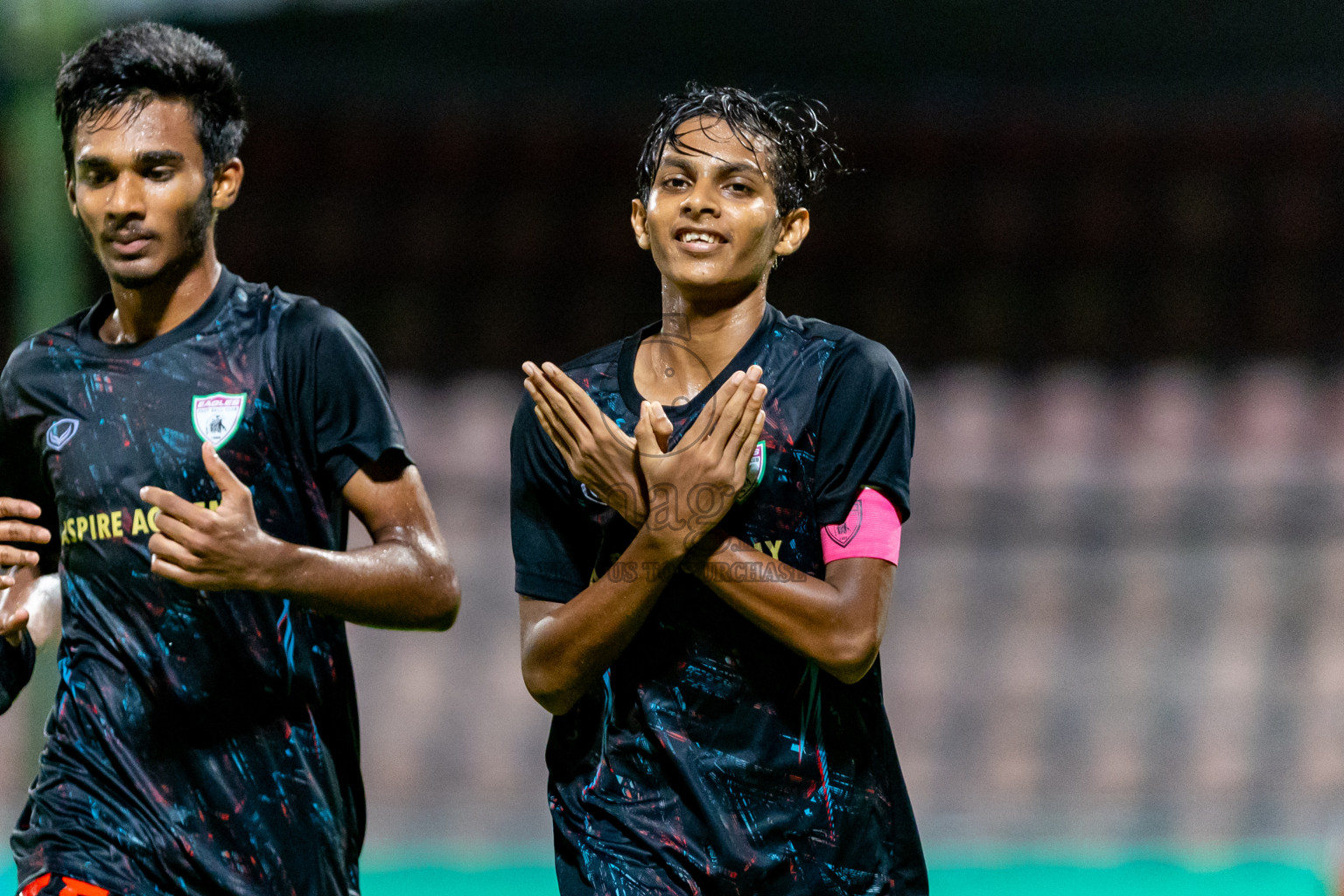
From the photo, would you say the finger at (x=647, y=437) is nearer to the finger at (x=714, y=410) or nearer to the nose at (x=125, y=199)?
the finger at (x=714, y=410)

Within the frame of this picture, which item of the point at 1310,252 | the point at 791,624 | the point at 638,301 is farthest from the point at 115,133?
the point at 1310,252

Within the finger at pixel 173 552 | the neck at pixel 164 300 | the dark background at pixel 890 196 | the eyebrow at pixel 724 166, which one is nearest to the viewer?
the finger at pixel 173 552

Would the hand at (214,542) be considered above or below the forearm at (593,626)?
above

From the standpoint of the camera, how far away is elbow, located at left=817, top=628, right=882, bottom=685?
206 cm

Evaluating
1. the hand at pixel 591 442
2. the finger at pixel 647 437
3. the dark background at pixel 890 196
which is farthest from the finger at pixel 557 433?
the dark background at pixel 890 196

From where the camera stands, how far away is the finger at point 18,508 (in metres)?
2.30

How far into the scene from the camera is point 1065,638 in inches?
272

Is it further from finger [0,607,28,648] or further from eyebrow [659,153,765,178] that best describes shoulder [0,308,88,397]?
eyebrow [659,153,765,178]

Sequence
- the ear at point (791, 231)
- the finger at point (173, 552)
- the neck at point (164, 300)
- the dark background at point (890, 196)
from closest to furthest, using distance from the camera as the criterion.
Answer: the finger at point (173, 552) → the ear at point (791, 231) → the neck at point (164, 300) → the dark background at point (890, 196)

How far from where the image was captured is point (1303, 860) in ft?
18.7

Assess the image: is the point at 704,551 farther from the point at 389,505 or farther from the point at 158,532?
the point at 158,532

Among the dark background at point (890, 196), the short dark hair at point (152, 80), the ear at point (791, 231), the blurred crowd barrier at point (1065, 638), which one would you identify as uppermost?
the dark background at point (890, 196)

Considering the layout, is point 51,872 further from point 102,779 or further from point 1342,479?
point 1342,479

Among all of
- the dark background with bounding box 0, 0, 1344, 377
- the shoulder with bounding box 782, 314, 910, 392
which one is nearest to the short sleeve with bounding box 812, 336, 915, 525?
the shoulder with bounding box 782, 314, 910, 392
